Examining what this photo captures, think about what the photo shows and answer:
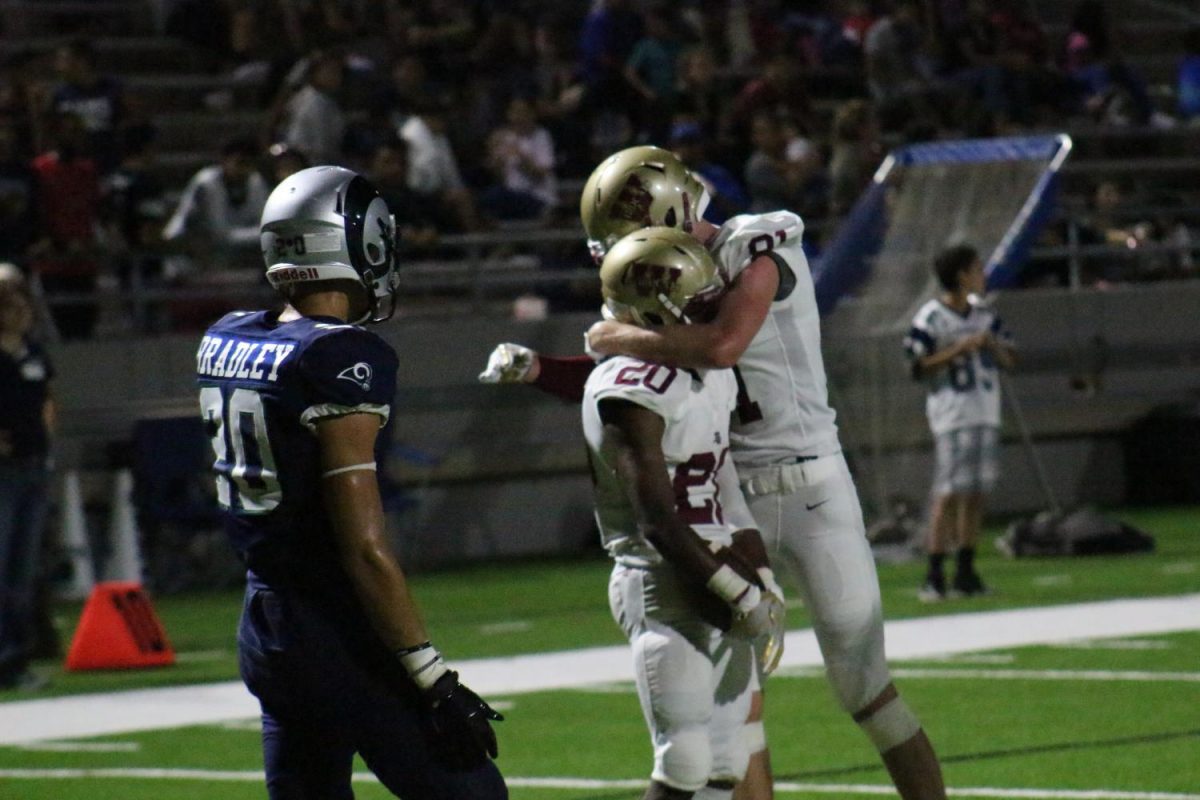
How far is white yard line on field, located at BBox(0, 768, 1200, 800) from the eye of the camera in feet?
21.4

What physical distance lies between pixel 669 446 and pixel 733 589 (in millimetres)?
366

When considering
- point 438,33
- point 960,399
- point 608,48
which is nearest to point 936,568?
point 960,399

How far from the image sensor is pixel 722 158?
56.6 ft

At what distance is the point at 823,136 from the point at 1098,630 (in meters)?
9.16

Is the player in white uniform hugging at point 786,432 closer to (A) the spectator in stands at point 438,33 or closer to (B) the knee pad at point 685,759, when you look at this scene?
(B) the knee pad at point 685,759

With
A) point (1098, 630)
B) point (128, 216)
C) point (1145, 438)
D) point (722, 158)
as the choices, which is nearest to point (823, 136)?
point (722, 158)

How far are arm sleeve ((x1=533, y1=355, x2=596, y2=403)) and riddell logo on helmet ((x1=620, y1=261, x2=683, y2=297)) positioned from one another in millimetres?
650

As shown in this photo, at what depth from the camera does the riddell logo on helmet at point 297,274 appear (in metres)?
4.42

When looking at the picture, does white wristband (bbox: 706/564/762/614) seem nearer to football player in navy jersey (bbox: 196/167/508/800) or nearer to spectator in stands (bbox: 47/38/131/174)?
football player in navy jersey (bbox: 196/167/508/800)

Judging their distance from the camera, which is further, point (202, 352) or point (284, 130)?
point (284, 130)

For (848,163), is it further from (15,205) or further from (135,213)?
(15,205)

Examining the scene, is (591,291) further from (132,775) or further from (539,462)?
(132,775)

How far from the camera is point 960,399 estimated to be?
39.1 feet

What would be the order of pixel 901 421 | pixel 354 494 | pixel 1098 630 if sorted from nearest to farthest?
pixel 354 494, pixel 1098 630, pixel 901 421
